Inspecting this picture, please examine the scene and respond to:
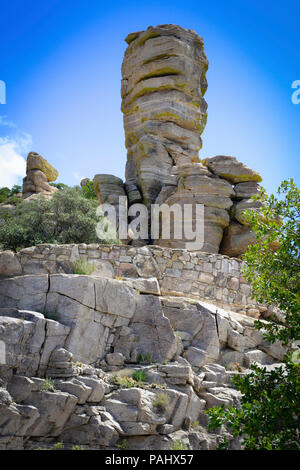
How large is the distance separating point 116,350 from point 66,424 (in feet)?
7.60

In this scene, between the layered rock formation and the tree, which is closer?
the tree

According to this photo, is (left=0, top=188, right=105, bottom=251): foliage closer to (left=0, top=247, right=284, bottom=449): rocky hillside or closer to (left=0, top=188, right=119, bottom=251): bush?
(left=0, top=188, right=119, bottom=251): bush

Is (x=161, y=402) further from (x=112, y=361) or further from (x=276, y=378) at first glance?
(x=276, y=378)

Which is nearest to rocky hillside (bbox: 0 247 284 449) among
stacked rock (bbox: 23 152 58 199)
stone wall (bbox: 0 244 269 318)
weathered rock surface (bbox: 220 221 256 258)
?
stone wall (bbox: 0 244 269 318)

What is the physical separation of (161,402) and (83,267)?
14.8 ft

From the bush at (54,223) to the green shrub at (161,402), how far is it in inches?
265

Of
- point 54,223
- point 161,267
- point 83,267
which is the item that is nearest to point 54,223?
point 54,223

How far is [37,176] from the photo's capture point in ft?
104

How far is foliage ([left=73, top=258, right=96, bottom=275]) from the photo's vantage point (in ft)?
35.7

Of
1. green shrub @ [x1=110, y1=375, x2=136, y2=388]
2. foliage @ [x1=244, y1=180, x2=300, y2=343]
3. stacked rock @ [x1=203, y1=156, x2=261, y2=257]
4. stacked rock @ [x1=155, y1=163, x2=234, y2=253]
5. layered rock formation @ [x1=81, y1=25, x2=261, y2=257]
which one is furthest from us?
layered rock formation @ [x1=81, y1=25, x2=261, y2=257]

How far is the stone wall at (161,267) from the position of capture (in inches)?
434

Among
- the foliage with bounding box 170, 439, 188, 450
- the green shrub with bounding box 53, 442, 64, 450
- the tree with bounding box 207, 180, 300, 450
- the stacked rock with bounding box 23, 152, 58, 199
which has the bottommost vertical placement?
the foliage with bounding box 170, 439, 188, 450

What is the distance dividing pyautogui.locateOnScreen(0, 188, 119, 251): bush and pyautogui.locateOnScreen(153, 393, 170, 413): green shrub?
6738 millimetres

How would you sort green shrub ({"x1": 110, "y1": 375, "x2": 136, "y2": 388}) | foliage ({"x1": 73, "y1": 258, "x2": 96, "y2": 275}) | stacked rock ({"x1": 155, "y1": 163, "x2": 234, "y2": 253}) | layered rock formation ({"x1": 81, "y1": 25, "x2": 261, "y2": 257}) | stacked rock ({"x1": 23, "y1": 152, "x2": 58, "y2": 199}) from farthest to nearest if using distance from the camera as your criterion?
stacked rock ({"x1": 23, "y1": 152, "x2": 58, "y2": 199}) < layered rock formation ({"x1": 81, "y1": 25, "x2": 261, "y2": 257}) < stacked rock ({"x1": 155, "y1": 163, "x2": 234, "y2": 253}) < foliage ({"x1": 73, "y1": 258, "x2": 96, "y2": 275}) < green shrub ({"x1": 110, "y1": 375, "x2": 136, "y2": 388})
